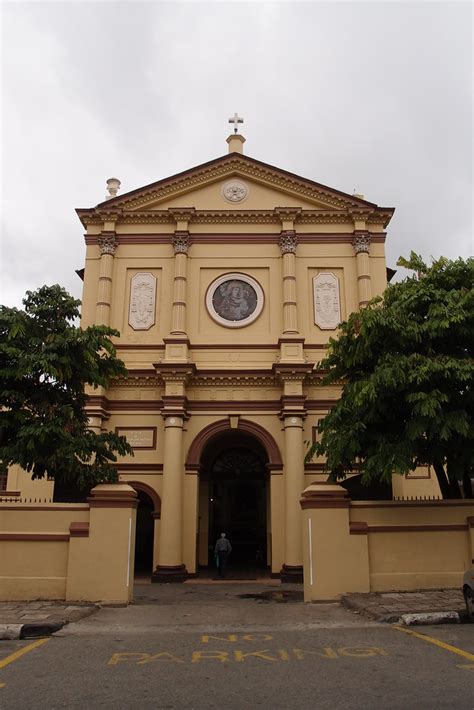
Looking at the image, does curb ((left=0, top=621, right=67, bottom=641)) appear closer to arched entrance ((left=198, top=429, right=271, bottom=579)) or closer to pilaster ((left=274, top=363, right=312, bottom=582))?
pilaster ((left=274, top=363, right=312, bottom=582))

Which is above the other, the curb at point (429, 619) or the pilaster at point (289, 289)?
the pilaster at point (289, 289)

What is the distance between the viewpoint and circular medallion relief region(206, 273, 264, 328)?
2339 cm

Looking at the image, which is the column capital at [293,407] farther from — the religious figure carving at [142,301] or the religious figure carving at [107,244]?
the religious figure carving at [107,244]

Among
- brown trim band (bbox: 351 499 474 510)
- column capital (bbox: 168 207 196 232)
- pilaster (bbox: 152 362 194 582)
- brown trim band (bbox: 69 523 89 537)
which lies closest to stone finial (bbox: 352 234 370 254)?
column capital (bbox: 168 207 196 232)

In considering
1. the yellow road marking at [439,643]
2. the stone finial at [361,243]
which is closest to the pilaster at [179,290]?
the stone finial at [361,243]

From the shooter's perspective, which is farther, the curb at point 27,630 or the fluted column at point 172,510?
the fluted column at point 172,510

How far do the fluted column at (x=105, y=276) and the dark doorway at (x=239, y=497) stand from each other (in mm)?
6207

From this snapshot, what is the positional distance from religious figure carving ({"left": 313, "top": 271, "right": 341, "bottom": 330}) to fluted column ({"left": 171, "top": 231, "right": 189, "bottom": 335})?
4.78m

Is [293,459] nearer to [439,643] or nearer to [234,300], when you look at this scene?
[234,300]

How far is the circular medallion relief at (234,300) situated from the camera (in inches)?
921

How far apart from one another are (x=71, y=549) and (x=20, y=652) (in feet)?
16.1

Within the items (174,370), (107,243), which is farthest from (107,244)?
(174,370)

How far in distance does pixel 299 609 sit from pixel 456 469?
181 inches

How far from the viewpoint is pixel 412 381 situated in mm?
13445
